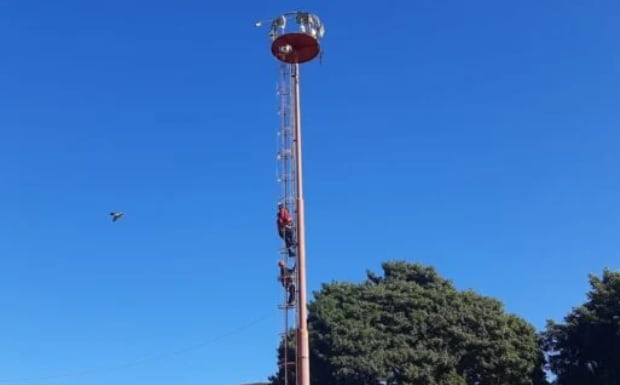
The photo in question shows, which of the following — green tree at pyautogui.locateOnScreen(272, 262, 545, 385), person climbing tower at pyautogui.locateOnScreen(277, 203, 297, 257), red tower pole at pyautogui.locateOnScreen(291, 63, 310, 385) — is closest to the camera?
red tower pole at pyautogui.locateOnScreen(291, 63, 310, 385)

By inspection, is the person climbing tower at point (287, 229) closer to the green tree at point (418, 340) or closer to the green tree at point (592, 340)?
the green tree at point (418, 340)

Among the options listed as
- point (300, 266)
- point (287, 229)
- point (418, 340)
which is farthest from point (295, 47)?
point (418, 340)

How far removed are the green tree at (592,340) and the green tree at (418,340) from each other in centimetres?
136

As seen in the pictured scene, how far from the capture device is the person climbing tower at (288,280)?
912 inches

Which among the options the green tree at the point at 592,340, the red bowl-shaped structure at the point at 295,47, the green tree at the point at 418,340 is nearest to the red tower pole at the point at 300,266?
the red bowl-shaped structure at the point at 295,47

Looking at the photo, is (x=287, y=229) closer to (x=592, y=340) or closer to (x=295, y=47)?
(x=295, y=47)

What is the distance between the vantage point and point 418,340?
153 feet

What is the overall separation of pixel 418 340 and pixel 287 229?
986 inches

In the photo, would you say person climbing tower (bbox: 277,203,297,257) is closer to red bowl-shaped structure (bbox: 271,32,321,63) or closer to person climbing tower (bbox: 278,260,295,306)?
person climbing tower (bbox: 278,260,295,306)

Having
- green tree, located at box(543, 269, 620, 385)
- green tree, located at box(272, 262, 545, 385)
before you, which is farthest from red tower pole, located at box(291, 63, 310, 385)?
green tree, located at box(543, 269, 620, 385)

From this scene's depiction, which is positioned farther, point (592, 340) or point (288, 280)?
point (592, 340)

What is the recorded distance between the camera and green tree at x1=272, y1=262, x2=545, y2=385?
4438 cm

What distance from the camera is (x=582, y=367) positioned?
4706 centimetres

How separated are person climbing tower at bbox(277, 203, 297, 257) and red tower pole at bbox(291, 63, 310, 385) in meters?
0.42
